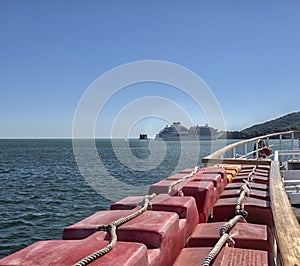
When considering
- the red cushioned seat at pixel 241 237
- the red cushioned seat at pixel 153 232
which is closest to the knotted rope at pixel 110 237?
the red cushioned seat at pixel 153 232

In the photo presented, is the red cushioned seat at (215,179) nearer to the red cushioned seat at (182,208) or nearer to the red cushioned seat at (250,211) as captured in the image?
the red cushioned seat at (250,211)

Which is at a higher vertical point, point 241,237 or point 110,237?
point 110,237

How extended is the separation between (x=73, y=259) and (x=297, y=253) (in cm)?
94

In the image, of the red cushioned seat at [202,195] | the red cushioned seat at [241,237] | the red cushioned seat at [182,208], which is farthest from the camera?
the red cushioned seat at [202,195]

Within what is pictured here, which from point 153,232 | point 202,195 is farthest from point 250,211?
point 153,232

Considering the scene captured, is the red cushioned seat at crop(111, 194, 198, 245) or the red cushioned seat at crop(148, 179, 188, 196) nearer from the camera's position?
the red cushioned seat at crop(111, 194, 198, 245)

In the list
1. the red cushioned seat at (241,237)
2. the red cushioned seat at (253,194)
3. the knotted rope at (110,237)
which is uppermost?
A: the knotted rope at (110,237)

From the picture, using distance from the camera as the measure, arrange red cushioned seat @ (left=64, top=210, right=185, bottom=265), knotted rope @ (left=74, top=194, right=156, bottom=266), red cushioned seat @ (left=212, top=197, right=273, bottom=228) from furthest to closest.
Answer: red cushioned seat @ (left=212, top=197, right=273, bottom=228) < red cushioned seat @ (left=64, top=210, right=185, bottom=265) < knotted rope @ (left=74, top=194, right=156, bottom=266)

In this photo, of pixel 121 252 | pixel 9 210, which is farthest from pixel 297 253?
pixel 9 210

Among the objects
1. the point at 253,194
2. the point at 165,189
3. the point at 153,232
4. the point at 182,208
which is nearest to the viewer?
the point at 153,232

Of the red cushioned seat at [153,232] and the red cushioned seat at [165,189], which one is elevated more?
the red cushioned seat at [165,189]

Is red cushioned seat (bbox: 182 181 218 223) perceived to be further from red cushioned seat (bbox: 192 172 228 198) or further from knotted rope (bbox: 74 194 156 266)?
knotted rope (bbox: 74 194 156 266)

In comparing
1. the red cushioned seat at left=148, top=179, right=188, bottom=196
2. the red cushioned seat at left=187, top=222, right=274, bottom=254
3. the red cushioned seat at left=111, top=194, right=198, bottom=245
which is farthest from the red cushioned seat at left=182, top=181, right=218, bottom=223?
the red cushioned seat at left=187, top=222, right=274, bottom=254

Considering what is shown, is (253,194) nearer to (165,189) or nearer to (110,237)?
(165,189)
